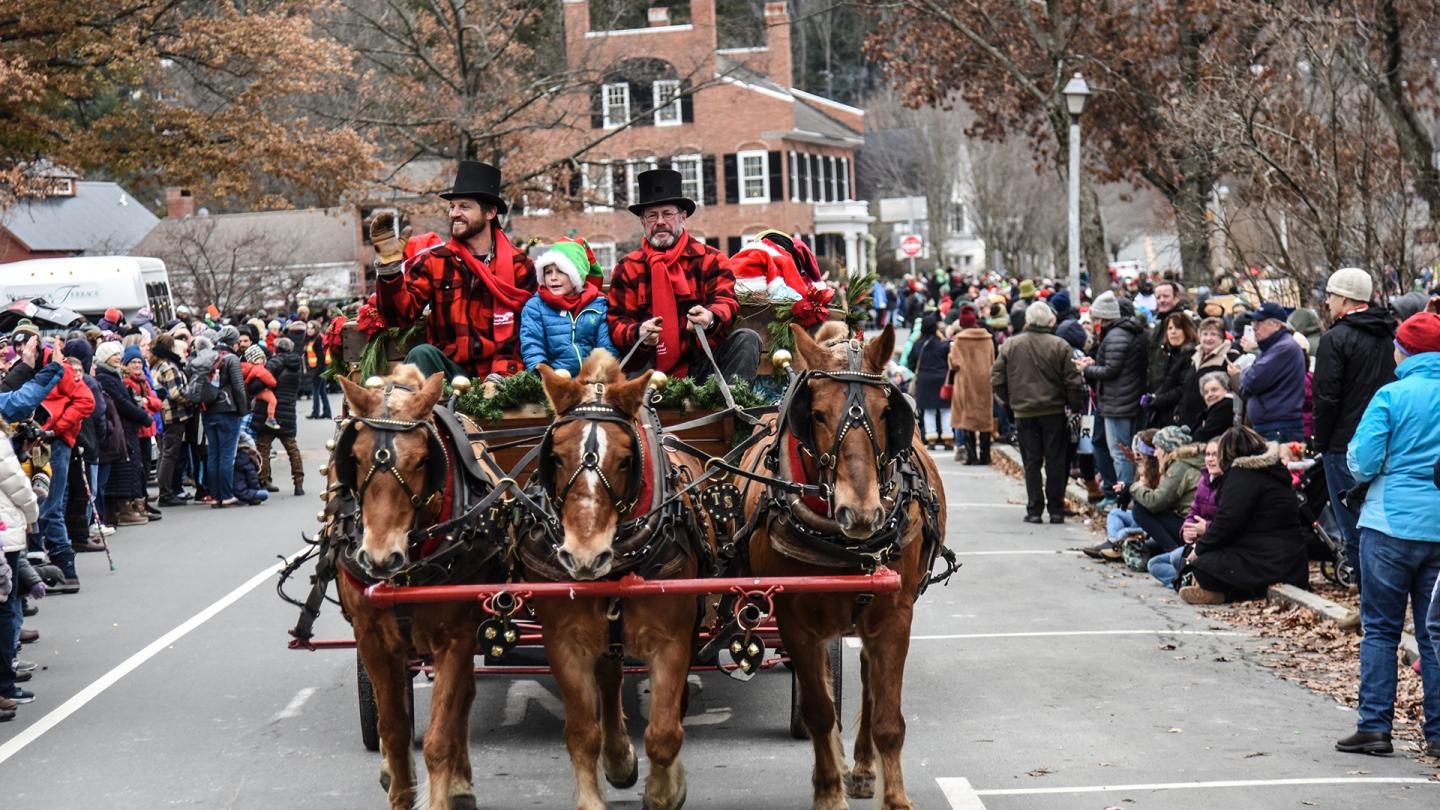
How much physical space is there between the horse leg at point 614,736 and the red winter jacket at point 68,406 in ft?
29.3

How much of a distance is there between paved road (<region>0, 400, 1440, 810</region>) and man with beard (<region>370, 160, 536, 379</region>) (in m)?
2.12

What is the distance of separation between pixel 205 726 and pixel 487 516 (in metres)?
3.32

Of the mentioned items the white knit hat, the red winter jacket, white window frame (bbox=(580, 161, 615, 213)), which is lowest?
the red winter jacket

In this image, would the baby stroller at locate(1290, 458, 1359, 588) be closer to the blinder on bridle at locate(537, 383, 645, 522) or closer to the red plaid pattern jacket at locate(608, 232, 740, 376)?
the red plaid pattern jacket at locate(608, 232, 740, 376)

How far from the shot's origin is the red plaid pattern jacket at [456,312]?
30.2 ft

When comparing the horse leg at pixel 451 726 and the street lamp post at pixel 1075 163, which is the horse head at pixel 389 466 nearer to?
the horse leg at pixel 451 726

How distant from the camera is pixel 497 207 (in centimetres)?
962

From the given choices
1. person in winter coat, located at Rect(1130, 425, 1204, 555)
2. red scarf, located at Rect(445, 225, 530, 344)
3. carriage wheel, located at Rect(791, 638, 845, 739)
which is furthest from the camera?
person in winter coat, located at Rect(1130, 425, 1204, 555)

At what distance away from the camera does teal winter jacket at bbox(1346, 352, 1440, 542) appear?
820cm

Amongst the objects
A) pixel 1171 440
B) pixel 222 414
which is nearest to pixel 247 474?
pixel 222 414

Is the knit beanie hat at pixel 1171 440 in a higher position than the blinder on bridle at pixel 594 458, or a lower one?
lower

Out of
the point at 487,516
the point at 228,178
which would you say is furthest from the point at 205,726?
the point at 228,178

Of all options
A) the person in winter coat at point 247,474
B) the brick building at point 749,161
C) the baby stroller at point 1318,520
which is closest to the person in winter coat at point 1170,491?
the baby stroller at point 1318,520

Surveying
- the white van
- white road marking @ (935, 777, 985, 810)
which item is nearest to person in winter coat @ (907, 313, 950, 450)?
the white van
